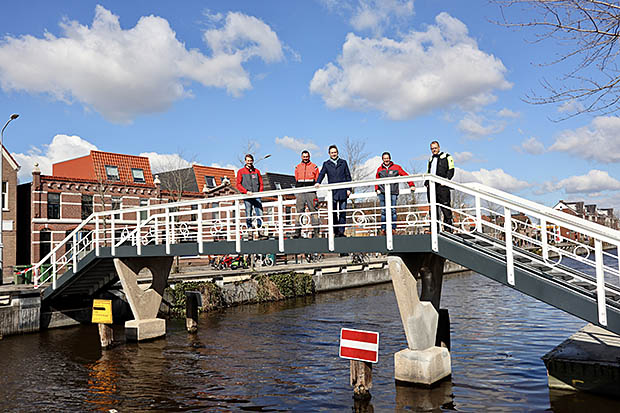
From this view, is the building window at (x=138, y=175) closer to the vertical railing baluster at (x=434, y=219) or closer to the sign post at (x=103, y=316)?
the sign post at (x=103, y=316)

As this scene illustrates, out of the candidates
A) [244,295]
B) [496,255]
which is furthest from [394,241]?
[244,295]

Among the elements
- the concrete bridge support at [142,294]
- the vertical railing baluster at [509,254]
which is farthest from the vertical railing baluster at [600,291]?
the concrete bridge support at [142,294]

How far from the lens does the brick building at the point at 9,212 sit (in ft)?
94.9

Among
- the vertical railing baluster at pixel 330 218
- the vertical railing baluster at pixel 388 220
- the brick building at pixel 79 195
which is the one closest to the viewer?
the vertical railing baluster at pixel 388 220

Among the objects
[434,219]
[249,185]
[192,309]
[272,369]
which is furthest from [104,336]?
[434,219]

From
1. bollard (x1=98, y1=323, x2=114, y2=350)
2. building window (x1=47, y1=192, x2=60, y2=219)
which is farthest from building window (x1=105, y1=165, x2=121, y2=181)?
bollard (x1=98, y1=323, x2=114, y2=350)

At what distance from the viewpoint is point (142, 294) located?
1511 centimetres

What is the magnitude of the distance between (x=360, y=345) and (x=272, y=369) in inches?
156

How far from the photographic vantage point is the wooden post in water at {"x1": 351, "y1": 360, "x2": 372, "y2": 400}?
9125mm

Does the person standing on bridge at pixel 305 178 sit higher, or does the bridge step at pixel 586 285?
the person standing on bridge at pixel 305 178

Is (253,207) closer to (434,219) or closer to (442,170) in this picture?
(442,170)

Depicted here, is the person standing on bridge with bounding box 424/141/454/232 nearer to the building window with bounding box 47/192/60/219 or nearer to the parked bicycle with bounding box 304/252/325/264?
the parked bicycle with bounding box 304/252/325/264

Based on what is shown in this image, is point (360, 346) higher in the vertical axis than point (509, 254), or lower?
lower

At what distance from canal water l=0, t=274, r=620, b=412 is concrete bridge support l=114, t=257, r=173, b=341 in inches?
19.6
